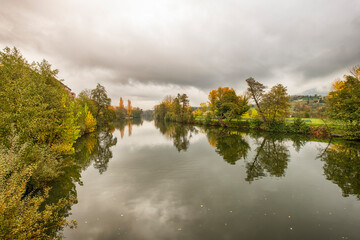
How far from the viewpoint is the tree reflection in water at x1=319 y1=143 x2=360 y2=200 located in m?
9.58

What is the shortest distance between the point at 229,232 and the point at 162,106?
9185cm

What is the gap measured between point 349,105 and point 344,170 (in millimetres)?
18861

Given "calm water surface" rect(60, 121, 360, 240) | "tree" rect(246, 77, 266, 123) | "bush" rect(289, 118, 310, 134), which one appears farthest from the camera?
"tree" rect(246, 77, 266, 123)

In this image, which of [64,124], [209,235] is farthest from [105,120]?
[209,235]

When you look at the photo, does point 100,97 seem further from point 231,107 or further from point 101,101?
point 231,107

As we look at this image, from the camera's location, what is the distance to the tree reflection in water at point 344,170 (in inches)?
377

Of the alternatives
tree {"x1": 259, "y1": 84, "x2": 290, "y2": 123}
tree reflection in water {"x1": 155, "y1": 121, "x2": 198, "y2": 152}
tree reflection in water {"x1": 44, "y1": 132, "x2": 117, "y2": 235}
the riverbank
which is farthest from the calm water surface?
tree {"x1": 259, "y1": 84, "x2": 290, "y2": 123}

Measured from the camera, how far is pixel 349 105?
2400cm

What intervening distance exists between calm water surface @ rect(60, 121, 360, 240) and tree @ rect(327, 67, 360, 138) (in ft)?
49.7

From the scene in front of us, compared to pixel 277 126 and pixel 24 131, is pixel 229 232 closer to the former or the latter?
pixel 24 131

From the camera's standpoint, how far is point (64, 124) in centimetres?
1303

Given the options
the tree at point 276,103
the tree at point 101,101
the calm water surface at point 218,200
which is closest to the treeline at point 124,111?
the tree at point 101,101

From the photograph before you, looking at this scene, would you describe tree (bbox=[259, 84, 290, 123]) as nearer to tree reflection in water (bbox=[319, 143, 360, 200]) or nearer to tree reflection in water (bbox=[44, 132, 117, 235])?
tree reflection in water (bbox=[319, 143, 360, 200])

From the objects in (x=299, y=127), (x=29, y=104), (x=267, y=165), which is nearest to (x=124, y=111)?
(x=299, y=127)
